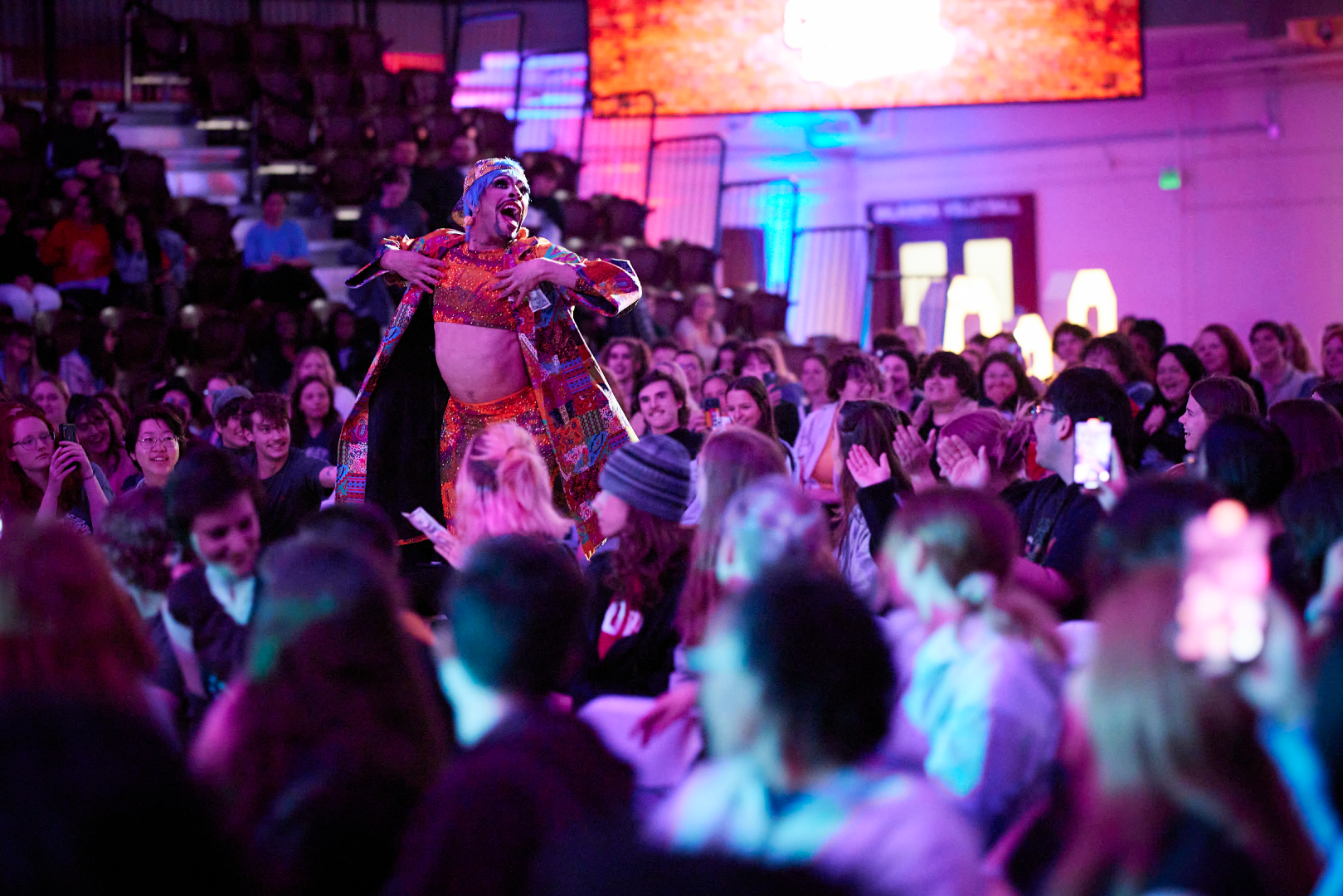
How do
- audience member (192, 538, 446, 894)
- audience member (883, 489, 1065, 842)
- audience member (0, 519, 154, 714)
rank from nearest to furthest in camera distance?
1. audience member (192, 538, 446, 894)
2. audience member (0, 519, 154, 714)
3. audience member (883, 489, 1065, 842)

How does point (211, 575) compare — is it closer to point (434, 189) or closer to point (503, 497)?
point (503, 497)

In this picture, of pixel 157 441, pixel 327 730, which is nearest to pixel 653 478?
pixel 327 730

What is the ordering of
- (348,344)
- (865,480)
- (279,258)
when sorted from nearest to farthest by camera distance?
(865,480) → (348,344) → (279,258)

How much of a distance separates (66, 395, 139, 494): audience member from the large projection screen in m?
6.32

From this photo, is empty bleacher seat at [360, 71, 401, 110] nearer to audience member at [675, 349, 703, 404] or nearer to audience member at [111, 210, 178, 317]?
audience member at [111, 210, 178, 317]

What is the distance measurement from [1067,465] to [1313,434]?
23.1 inches

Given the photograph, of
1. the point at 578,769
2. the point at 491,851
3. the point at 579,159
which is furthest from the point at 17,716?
the point at 579,159

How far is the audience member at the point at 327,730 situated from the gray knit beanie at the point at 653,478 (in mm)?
1133

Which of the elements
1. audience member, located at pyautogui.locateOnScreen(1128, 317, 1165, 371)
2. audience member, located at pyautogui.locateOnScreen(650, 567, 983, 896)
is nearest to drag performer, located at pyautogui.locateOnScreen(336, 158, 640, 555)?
audience member, located at pyautogui.locateOnScreen(650, 567, 983, 896)

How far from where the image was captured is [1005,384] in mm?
6320

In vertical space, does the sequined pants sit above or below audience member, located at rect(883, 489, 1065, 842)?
above

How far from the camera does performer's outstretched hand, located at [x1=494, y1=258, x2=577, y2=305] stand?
4617mm

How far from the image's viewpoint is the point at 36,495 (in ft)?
15.9

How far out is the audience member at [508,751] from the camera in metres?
1.62
